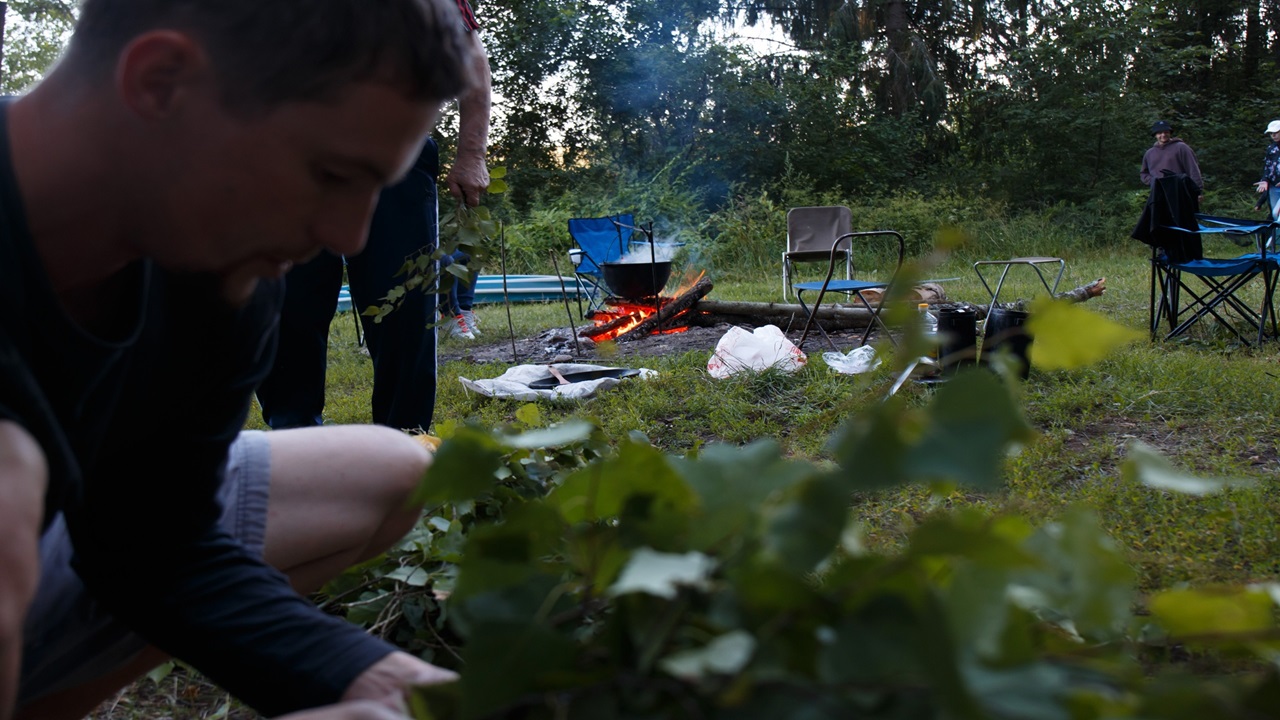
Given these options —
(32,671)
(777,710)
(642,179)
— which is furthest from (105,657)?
(642,179)

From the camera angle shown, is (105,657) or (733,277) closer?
(105,657)

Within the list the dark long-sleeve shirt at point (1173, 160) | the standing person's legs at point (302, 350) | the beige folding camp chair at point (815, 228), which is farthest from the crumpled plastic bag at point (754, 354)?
the dark long-sleeve shirt at point (1173, 160)

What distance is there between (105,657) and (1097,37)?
2081 centimetres

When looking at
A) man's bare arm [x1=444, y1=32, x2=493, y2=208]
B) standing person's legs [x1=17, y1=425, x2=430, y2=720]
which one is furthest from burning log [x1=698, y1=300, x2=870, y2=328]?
standing person's legs [x1=17, y1=425, x2=430, y2=720]

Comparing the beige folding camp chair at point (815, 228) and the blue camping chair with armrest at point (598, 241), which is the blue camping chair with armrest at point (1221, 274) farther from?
the blue camping chair with armrest at point (598, 241)

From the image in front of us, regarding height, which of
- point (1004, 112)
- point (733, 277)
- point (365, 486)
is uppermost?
point (1004, 112)

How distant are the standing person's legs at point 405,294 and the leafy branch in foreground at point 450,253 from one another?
4 centimetres

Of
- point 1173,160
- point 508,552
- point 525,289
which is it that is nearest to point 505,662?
point 508,552

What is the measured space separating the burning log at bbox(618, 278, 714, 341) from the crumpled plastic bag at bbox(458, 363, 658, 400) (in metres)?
1.93

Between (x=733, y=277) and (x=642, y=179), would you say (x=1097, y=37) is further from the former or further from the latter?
(x=733, y=277)

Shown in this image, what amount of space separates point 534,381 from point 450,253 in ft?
6.84

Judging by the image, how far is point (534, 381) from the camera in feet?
16.0

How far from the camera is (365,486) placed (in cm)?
138

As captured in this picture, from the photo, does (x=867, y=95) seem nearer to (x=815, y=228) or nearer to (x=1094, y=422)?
(x=815, y=228)
